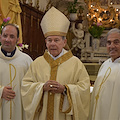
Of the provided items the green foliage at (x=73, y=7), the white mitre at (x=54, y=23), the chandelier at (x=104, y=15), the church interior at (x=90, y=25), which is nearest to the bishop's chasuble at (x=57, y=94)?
the white mitre at (x=54, y=23)

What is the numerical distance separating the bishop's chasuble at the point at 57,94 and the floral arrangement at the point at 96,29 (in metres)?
7.20

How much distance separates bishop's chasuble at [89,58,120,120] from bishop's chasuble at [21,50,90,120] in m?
0.12

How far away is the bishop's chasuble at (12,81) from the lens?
3.09 metres

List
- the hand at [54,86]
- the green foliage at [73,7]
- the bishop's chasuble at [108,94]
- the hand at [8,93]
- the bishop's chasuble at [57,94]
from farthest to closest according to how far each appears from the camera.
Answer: the green foliage at [73,7] → the hand at [8,93] → the bishop's chasuble at [57,94] → the hand at [54,86] → the bishop's chasuble at [108,94]

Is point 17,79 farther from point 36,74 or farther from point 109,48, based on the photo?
point 109,48

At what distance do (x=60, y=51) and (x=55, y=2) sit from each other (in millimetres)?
8642

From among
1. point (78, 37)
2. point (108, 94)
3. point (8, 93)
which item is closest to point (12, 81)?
point (8, 93)

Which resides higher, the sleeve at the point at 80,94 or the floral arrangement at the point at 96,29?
the floral arrangement at the point at 96,29

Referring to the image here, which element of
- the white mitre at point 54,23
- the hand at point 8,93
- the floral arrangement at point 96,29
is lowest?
the hand at point 8,93

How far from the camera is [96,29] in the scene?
10094 mm

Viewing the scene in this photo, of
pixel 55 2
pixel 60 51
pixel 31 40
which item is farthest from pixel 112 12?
pixel 60 51

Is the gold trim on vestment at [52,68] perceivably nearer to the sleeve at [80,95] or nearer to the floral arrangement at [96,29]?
the sleeve at [80,95]

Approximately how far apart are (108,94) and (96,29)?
760 cm

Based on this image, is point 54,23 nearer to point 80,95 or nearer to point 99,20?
point 80,95
